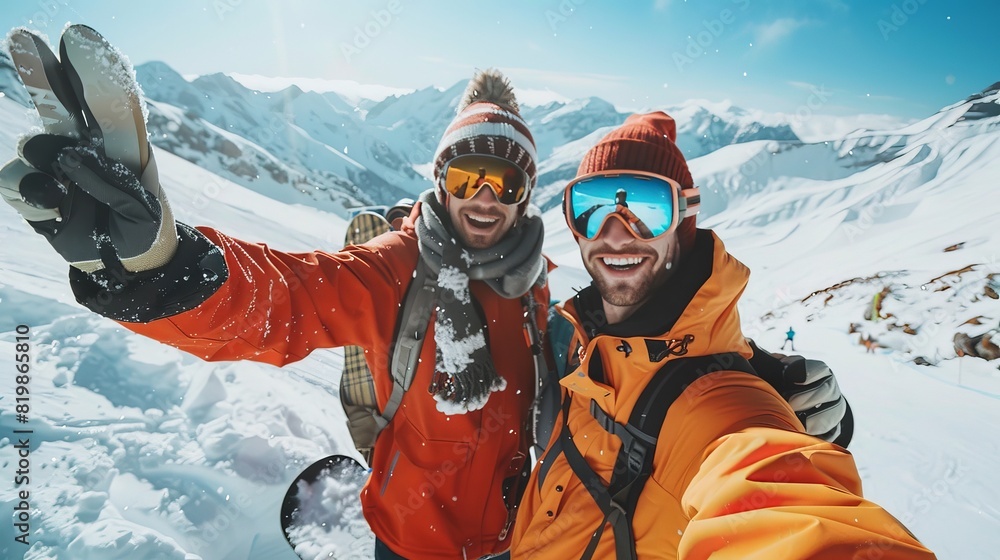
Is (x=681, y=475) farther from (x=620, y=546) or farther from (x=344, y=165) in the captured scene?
(x=344, y=165)

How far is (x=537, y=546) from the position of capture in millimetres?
1775

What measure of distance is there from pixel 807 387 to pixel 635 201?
1.03m

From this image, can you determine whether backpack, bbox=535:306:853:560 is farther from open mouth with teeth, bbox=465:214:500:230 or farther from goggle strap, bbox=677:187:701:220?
open mouth with teeth, bbox=465:214:500:230

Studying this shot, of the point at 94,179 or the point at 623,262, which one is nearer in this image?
the point at 94,179

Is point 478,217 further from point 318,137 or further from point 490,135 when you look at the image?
point 318,137

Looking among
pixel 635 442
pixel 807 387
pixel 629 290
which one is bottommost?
pixel 635 442

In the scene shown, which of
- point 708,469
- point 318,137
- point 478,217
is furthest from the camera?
point 318,137

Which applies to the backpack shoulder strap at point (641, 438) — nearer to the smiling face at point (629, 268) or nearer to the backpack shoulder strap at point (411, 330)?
the smiling face at point (629, 268)

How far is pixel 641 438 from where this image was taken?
4.93ft

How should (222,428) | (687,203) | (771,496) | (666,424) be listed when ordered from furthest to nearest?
(222,428), (687,203), (666,424), (771,496)

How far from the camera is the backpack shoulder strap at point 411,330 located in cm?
189

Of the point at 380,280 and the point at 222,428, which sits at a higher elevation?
the point at 380,280

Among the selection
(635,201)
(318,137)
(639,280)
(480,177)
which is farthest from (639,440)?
(318,137)

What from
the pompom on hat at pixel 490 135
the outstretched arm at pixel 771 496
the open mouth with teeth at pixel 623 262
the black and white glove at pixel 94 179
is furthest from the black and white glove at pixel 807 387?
the black and white glove at pixel 94 179
